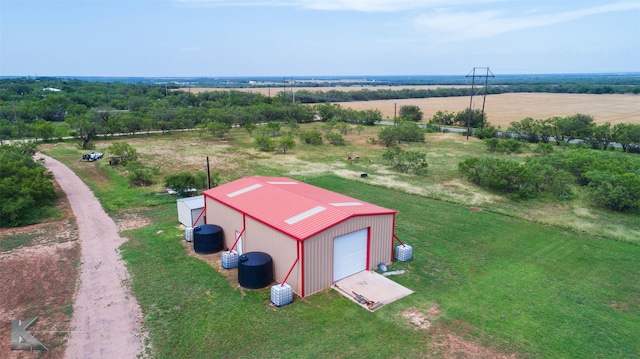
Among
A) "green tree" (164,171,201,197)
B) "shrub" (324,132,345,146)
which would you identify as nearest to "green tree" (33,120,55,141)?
"green tree" (164,171,201,197)

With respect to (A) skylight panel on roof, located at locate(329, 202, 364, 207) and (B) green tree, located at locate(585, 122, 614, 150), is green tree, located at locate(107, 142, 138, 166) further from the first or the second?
(B) green tree, located at locate(585, 122, 614, 150)

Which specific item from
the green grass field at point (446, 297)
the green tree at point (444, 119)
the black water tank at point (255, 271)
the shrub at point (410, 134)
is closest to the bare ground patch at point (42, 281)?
the green grass field at point (446, 297)

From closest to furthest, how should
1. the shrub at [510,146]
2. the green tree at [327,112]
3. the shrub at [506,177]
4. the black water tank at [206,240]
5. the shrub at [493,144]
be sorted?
the black water tank at [206,240], the shrub at [506,177], the shrub at [510,146], the shrub at [493,144], the green tree at [327,112]

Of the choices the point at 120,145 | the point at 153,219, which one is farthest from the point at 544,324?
the point at 120,145

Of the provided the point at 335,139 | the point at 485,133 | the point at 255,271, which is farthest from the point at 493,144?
the point at 255,271

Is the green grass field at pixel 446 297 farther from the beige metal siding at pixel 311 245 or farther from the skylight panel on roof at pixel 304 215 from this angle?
the skylight panel on roof at pixel 304 215

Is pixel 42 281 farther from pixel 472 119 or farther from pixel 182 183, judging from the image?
pixel 472 119
